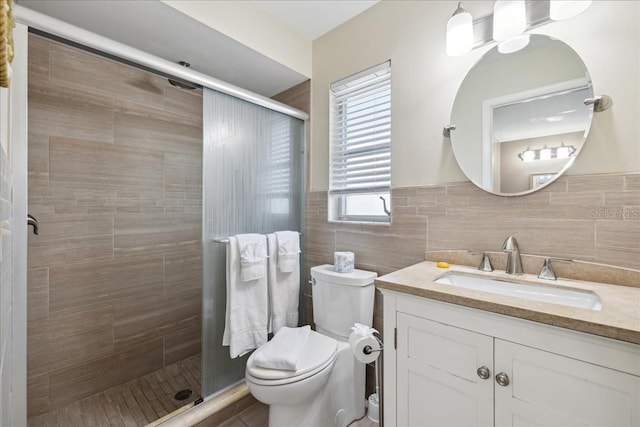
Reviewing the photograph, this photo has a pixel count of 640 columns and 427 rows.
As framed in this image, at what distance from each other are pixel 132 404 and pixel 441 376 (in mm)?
1814

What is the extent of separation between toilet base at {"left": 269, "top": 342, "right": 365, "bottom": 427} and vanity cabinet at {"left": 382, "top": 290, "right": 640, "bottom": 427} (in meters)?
0.42

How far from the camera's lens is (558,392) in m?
0.76

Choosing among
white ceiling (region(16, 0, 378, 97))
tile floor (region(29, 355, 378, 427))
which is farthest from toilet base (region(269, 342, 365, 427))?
white ceiling (region(16, 0, 378, 97))

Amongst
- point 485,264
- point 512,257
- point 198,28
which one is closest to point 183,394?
point 485,264

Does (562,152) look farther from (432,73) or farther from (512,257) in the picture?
(432,73)

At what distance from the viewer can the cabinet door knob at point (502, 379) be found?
0.83m

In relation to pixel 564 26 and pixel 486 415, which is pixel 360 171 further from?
pixel 486 415

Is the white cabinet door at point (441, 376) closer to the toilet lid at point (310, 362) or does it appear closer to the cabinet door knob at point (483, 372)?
the cabinet door knob at point (483, 372)

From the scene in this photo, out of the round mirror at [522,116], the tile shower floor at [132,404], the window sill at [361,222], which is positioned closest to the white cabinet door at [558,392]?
the round mirror at [522,116]

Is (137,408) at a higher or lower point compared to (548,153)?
lower

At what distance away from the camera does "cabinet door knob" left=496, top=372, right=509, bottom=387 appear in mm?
835

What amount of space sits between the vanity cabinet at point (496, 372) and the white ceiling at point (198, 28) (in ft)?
5.47

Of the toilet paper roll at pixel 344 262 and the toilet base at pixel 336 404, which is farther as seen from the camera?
the toilet paper roll at pixel 344 262

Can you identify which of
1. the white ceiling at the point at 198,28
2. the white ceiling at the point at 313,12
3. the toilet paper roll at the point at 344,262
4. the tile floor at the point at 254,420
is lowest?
the tile floor at the point at 254,420
